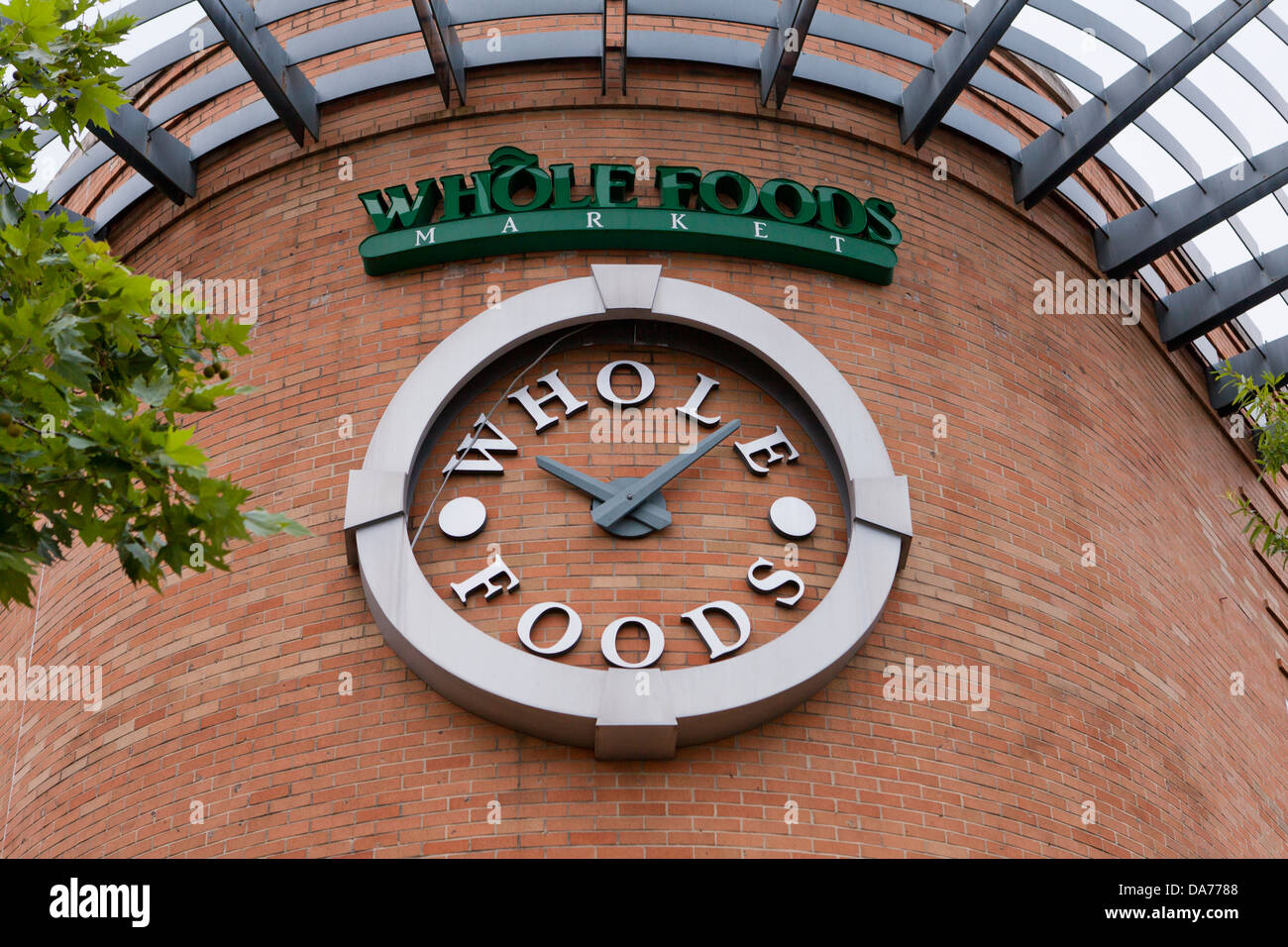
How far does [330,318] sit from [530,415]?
1.77 m

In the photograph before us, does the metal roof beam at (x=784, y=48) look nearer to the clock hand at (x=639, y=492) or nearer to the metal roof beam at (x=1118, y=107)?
the metal roof beam at (x=1118, y=107)

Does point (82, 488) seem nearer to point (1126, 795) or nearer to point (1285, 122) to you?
point (1126, 795)

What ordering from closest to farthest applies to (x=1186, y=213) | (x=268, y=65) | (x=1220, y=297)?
(x=268, y=65)
(x=1186, y=213)
(x=1220, y=297)

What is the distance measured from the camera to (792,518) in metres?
10.2

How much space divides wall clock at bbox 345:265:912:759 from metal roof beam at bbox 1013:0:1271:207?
10.4 feet

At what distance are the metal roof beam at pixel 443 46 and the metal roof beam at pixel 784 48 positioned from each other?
7.81 feet

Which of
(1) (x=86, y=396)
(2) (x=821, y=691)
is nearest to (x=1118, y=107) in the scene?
(2) (x=821, y=691)

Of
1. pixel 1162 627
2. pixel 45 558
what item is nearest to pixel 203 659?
pixel 45 558

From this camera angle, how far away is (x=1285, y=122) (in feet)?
40.4

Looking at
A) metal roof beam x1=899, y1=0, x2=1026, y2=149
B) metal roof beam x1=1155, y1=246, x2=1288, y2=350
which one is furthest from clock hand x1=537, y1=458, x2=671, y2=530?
metal roof beam x1=1155, y1=246, x2=1288, y2=350

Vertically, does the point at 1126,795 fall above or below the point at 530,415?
below

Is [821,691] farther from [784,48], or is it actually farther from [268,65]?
[268,65]

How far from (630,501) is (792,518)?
1.16 meters

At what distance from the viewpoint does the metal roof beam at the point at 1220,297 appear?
1341cm
